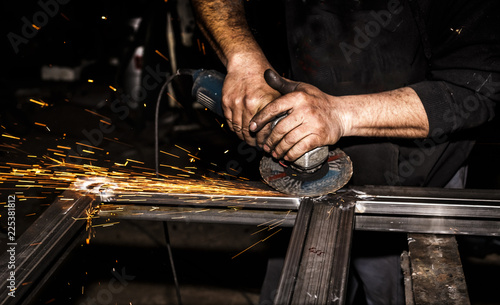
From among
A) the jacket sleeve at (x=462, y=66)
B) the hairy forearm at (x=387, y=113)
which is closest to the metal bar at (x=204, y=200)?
the hairy forearm at (x=387, y=113)

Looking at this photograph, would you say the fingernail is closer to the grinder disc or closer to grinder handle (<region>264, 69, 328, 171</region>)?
grinder handle (<region>264, 69, 328, 171</region>)

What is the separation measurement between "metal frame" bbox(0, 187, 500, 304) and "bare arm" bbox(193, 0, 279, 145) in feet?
1.30

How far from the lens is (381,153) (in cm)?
187

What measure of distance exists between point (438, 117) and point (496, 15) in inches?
15.4

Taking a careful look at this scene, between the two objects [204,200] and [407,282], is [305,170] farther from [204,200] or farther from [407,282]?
[407,282]

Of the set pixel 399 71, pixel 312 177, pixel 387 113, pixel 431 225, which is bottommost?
pixel 431 225

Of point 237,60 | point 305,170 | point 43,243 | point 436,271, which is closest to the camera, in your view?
point 436,271

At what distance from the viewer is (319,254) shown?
1180 millimetres

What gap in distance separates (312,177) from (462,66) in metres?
0.69

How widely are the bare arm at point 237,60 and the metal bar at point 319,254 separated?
1.54 ft

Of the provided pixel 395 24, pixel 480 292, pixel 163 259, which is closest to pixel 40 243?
pixel 395 24

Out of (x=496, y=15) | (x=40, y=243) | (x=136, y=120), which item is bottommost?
(x=40, y=243)

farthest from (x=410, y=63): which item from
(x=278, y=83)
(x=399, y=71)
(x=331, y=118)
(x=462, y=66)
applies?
(x=278, y=83)

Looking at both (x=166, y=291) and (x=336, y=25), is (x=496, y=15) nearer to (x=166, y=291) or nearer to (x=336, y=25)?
(x=336, y=25)
